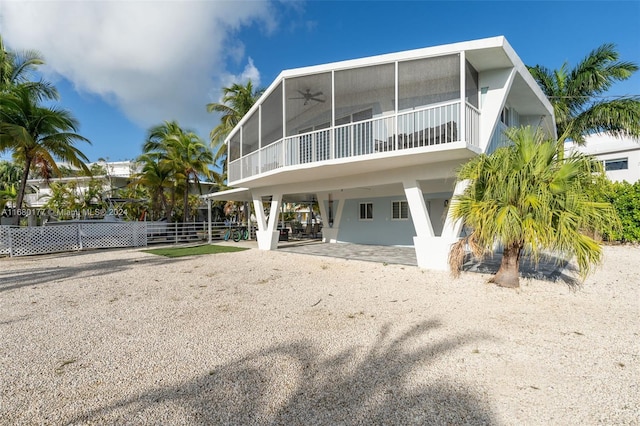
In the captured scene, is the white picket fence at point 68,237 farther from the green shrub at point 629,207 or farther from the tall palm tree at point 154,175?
the green shrub at point 629,207

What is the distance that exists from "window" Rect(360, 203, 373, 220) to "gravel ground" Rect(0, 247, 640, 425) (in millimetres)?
8866

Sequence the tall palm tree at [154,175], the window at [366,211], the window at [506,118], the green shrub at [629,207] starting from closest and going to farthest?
the window at [506,118] < the green shrub at [629,207] < the window at [366,211] < the tall palm tree at [154,175]

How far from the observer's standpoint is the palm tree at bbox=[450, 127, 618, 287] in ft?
19.1

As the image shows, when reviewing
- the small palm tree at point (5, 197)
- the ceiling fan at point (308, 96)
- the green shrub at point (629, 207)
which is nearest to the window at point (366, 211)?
the ceiling fan at point (308, 96)

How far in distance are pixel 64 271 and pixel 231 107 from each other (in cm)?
1722

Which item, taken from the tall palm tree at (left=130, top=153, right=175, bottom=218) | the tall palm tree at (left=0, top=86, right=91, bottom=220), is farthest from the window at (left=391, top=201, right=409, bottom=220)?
the tall palm tree at (left=0, top=86, right=91, bottom=220)

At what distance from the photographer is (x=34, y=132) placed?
533 inches

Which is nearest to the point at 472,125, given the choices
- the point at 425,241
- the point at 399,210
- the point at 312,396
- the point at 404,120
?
the point at 404,120

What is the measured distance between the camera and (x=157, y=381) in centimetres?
313

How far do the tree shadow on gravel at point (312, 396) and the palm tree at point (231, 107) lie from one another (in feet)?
70.5

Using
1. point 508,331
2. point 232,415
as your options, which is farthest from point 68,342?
point 508,331

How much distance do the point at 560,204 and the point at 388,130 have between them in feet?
15.8

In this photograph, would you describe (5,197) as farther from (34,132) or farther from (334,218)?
(334,218)

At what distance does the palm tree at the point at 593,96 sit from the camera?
1504 cm
